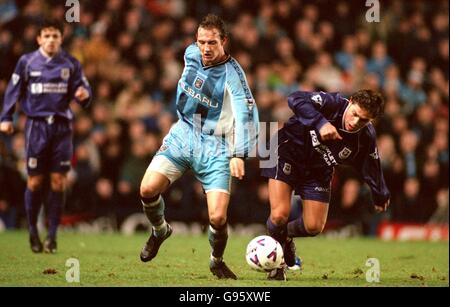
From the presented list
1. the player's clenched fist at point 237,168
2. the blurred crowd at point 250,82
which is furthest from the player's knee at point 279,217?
the blurred crowd at point 250,82

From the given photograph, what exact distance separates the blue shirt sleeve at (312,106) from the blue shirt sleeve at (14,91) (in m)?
3.36

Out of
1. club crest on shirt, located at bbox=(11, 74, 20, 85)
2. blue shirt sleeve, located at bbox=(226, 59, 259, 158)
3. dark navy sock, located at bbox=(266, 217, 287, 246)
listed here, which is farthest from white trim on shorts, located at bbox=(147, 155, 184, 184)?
club crest on shirt, located at bbox=(11, 74, 20, 85)

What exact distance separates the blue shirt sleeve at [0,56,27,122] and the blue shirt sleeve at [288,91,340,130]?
11.0ft

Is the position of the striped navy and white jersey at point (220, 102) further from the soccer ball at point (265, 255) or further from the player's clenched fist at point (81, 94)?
the player's clenched fist at point (81, 94)

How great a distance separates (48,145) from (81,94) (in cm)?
68

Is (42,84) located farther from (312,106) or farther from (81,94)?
(312,106)

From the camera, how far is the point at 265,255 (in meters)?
7.67

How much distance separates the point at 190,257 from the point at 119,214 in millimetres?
4498

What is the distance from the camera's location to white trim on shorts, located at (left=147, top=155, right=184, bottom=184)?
786cm

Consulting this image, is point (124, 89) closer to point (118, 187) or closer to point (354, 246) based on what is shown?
point (118, 187)

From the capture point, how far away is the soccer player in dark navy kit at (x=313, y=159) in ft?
26.3

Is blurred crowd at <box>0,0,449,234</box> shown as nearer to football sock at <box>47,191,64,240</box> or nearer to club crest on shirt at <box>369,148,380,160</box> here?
football sock at <box>47,191,64,240</box>
